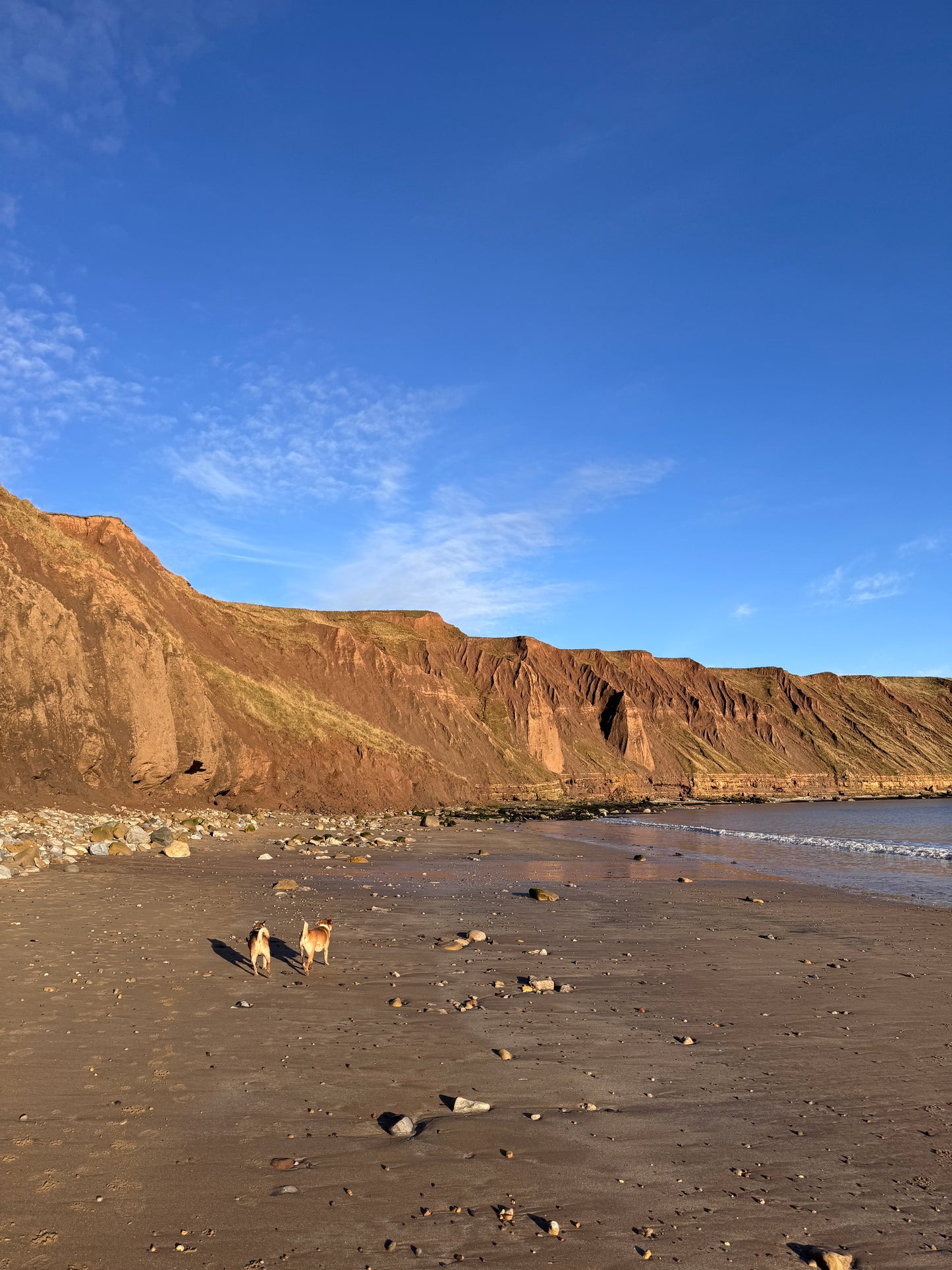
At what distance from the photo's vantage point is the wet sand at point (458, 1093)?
4434mm

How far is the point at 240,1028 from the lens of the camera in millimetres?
7676

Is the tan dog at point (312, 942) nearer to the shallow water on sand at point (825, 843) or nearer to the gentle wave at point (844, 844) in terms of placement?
the shallow water on sand at point (825, 843)

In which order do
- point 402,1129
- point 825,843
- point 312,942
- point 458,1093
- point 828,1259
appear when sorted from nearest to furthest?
point 828,1259 < point 402,1129 < point 458,1093 < point 312,942 < point 825,843

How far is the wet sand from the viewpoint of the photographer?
4.43 m

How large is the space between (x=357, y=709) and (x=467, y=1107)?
5940cm

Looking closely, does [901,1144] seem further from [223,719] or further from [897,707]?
[897,707]

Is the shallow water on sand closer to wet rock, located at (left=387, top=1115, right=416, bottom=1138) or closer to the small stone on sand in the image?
the small stone on sand

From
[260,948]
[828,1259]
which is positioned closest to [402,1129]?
[828,1259]

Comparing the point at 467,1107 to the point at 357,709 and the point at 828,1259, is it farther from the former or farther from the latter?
the point at 357,709

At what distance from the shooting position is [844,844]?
38.9 meters

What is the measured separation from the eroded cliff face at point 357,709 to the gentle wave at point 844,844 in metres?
17.9

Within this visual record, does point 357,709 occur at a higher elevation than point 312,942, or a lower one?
higher

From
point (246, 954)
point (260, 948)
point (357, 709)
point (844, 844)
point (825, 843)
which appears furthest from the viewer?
point (357, 709)

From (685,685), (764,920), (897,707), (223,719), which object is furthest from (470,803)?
(897,707)
